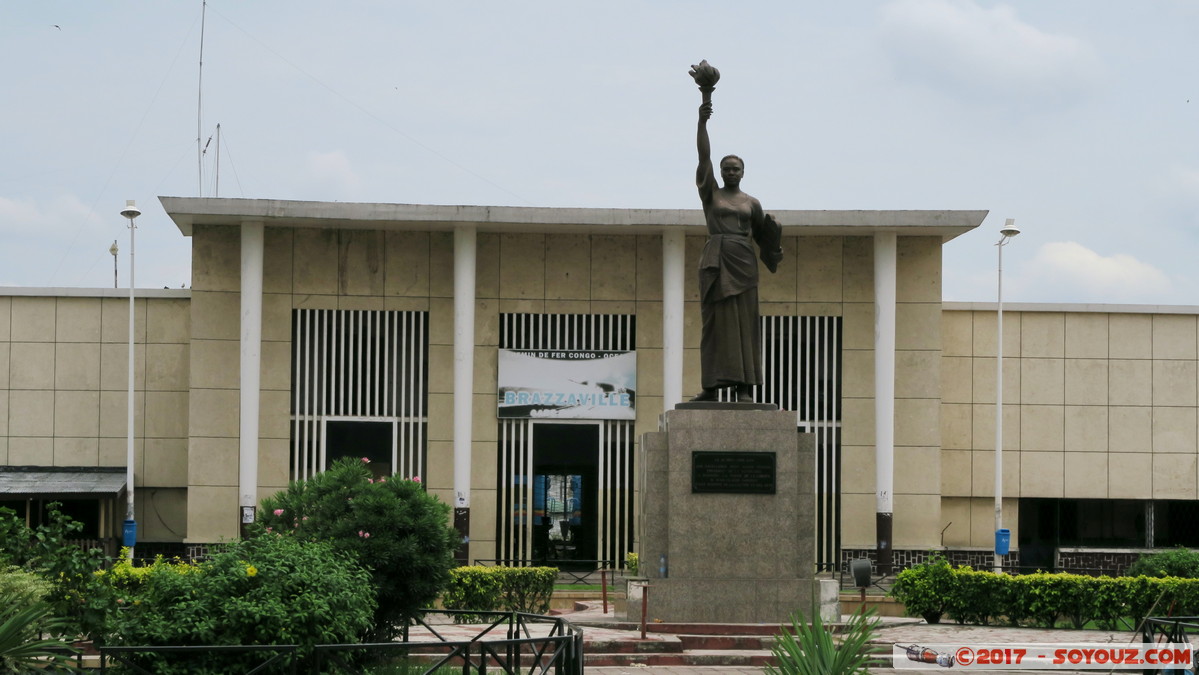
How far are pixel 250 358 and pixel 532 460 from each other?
5.79m

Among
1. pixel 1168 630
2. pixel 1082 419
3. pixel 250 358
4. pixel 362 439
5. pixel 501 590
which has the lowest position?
pixel 501 590

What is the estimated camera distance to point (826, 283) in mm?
30141

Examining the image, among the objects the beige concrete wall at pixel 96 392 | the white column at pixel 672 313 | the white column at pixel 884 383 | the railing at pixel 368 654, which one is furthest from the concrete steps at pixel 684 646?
the beige concrete wall at pixel 96 392

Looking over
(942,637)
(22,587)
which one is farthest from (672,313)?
(22,587)

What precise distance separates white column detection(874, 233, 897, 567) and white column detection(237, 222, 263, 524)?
11.8 meters

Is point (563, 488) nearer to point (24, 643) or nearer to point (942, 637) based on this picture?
point (942, 637)

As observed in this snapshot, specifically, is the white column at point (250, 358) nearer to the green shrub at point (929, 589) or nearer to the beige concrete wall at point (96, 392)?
the beige concrete wall at point (96, 392)

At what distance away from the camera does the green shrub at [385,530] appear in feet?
47.6

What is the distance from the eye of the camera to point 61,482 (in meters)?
29.3

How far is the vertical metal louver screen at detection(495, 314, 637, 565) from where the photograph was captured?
29.8 m

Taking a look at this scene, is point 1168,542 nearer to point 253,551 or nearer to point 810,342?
point 810,342

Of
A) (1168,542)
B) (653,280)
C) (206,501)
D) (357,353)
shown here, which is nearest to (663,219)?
(653,280)

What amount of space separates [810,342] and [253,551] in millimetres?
19908

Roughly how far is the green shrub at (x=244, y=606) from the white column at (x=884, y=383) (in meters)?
18.8
